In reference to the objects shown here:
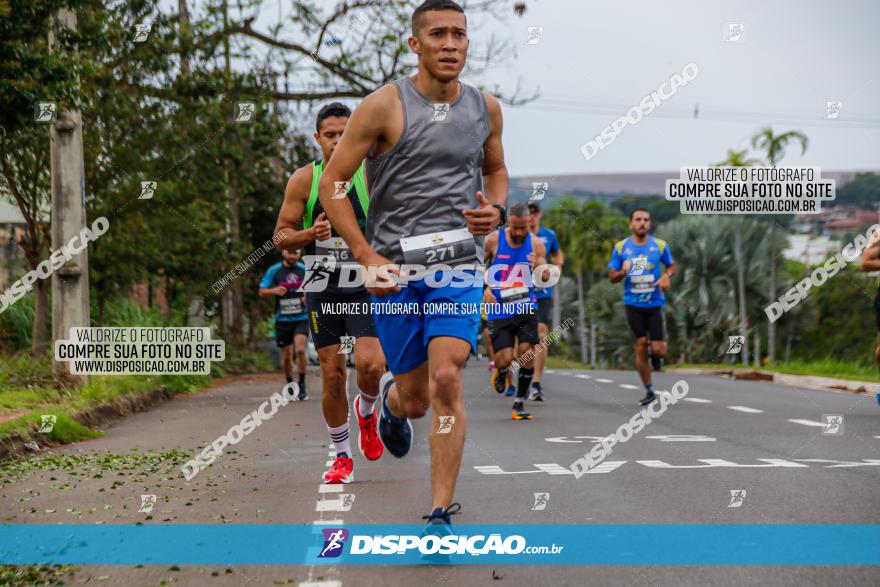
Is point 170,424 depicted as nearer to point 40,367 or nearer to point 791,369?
point 40,367

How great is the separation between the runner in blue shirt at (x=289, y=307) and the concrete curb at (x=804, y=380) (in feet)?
27.1

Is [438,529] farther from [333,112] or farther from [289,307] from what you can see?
[289,307]

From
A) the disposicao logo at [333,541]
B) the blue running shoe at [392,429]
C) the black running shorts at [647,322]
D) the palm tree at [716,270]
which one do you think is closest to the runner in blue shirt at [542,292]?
the black running shorts at [647,322]

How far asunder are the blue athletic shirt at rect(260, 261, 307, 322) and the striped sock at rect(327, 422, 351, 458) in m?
8.12

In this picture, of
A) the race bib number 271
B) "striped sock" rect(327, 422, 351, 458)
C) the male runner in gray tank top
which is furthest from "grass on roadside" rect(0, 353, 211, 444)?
the race bib number 271

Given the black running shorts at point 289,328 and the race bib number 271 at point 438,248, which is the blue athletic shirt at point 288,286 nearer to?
the black running shorts at point 289,328

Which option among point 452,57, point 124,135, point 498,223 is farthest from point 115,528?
point 124,135

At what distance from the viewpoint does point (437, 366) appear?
5406 millimetres

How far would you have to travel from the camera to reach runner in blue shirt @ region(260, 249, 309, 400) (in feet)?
53.1

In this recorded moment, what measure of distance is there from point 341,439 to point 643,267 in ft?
23.0

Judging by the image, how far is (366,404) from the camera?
26.0 ft

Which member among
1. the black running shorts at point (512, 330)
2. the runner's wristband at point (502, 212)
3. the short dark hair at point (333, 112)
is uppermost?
the short dark hair at point (333, 112)

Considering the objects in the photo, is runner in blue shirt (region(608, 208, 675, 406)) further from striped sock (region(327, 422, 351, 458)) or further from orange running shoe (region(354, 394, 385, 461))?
striped sock (region(327, 422, 351, 458))

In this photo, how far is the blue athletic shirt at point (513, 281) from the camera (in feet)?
44.1
